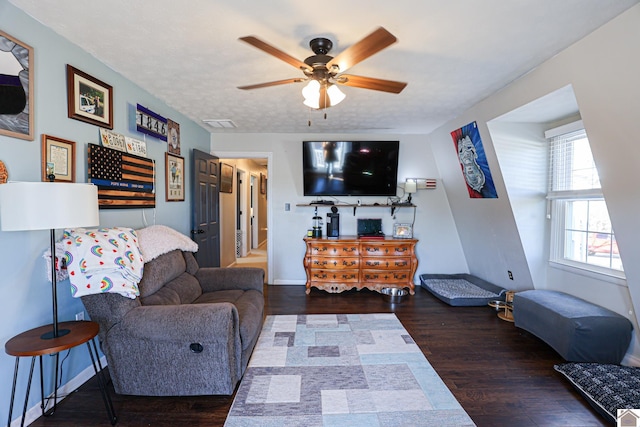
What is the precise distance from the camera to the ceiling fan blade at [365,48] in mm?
1467

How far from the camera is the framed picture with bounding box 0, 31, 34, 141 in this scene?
1.60 m

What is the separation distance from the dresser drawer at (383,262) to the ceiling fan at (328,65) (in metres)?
2.61

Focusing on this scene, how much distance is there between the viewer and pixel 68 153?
2.01m

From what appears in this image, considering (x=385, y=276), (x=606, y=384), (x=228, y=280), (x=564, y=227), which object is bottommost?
(x=606, y=384)

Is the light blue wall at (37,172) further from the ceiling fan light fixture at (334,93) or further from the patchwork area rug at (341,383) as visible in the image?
the ceiling fan light fixture at (334,93)

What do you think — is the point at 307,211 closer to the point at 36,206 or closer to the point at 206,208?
the point at 206,208

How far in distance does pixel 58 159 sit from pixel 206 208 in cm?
216

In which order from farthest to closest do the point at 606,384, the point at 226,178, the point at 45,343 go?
1. the point at 226,178
2. the point at 606,384
3. the point at 45,343

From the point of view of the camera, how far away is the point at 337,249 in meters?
4.26

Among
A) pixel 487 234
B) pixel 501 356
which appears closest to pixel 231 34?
pixel 501 356

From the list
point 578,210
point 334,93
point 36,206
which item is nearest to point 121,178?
point 36,206

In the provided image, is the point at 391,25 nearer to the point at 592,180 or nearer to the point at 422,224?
the point at 592,180

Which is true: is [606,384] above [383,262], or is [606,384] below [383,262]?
below

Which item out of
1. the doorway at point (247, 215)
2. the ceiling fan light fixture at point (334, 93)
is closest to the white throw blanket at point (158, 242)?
the ceiling fan light fixture at point (334, 93)
